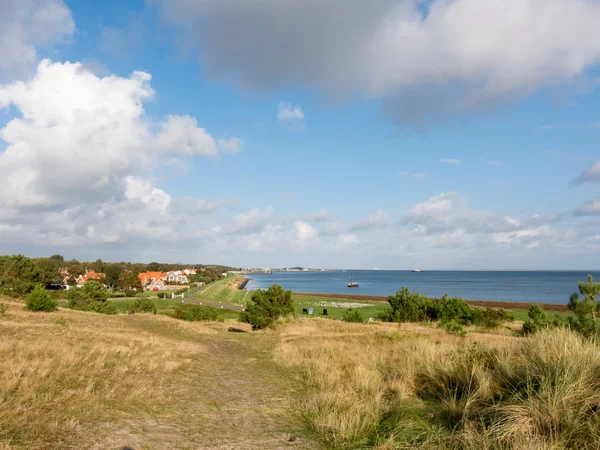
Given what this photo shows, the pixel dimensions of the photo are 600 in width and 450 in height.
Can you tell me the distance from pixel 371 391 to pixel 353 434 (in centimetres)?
242

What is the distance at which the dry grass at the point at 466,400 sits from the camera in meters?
4.60

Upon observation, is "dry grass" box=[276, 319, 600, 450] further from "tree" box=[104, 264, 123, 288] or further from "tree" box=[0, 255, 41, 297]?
"tree" box=[104, 264, 123, 288]

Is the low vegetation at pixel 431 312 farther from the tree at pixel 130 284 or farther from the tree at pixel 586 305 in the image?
the tree at pixel 130 284

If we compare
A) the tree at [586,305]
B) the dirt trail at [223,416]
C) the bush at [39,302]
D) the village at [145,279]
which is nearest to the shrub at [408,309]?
the tree at [586,305]

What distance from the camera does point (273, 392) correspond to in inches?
334

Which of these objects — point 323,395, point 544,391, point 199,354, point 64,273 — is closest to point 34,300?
point 199,354

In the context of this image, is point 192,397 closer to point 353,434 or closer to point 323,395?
point 323,395

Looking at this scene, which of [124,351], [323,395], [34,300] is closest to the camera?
[323,395]

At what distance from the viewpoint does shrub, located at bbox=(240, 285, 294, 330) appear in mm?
28797

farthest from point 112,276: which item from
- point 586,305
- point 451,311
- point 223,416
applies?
point 223,416

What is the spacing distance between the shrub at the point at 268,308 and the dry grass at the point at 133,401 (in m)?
17.0

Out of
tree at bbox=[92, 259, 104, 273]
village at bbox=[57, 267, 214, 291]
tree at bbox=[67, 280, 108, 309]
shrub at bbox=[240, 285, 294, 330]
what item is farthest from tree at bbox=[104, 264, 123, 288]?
shrub at bbox=[240, 285, 294, 330]

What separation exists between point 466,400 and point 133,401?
18.8 ft

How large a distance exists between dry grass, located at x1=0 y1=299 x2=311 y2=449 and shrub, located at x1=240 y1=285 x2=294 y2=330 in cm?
1697
